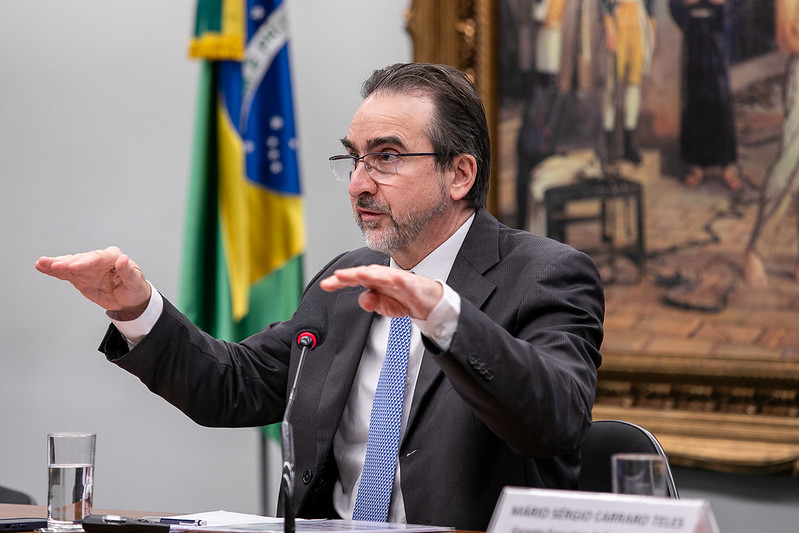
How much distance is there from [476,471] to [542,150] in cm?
194

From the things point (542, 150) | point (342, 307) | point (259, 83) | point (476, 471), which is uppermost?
point (259, 83)

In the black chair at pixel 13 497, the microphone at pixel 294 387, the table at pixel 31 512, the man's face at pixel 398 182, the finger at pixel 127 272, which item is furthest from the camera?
the black chair at pixel 13 497

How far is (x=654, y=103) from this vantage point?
3.64 meters

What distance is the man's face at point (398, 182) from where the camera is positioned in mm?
2459

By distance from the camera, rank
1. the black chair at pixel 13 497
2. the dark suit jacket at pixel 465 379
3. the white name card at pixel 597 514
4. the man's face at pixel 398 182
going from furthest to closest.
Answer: the black chair at pixel 13 497
the man's face at pixel 398 182
the dark suit jacket at pixel 465 379
the white name card at pixel 597 514

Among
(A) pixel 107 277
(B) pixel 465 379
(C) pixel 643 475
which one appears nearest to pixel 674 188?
(B) pixel 465 379

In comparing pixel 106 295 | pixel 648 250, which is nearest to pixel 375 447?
pixel 106 295

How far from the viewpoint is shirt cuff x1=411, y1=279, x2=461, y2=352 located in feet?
5.92

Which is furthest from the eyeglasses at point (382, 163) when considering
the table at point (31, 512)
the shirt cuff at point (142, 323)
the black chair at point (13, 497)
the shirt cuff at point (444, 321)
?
the black chair at point (13, 497)

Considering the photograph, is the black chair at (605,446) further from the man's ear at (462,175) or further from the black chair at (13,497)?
the black chair at (13,497)

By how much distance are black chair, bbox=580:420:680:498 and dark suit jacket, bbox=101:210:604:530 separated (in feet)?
0.16

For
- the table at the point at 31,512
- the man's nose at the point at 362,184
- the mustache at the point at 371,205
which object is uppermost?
the man's nose at the point at 362,184

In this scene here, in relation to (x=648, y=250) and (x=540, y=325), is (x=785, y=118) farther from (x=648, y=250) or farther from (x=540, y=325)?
(x=540, y=325)

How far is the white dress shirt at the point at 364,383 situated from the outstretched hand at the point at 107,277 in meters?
0.04
